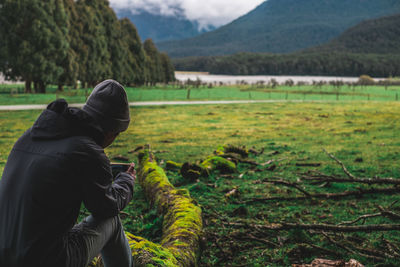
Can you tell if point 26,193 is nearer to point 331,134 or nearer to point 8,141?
point 8,141

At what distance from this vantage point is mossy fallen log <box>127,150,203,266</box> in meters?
3.08

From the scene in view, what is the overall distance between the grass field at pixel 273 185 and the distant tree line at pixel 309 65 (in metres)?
96.2

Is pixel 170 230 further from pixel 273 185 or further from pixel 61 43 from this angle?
pixel 61 43

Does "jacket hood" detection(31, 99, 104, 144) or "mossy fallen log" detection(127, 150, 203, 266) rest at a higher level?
"jacket hood" detection(31, 99, 104, 144)

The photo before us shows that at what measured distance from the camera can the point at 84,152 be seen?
6.89ft

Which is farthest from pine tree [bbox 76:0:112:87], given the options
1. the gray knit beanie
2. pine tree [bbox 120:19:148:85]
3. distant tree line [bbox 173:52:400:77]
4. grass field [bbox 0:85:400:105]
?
distant tree line [bbox 173:52:400:77]

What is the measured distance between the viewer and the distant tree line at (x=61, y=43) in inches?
1173

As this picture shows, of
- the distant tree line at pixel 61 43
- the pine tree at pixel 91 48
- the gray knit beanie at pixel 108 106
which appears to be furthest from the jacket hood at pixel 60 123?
the pine tree at pixel 91 48

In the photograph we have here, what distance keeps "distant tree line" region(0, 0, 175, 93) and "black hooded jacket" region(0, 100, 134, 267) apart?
30843 millimetres

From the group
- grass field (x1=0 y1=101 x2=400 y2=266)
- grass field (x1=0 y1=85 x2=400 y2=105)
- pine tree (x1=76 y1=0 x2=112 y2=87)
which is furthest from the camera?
pine tree (x1=76 y1=0 x2=112 y2=87)

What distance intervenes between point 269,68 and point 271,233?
112 m

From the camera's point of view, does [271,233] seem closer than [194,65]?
Yes

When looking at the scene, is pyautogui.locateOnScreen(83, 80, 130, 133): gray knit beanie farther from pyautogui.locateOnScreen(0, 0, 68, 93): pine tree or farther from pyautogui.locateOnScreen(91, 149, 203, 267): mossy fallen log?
pyautogui.locateOnScreen(0, 0, 68, 93): pine tree

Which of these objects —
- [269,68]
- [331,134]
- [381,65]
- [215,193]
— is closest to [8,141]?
[215,193]
